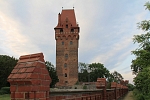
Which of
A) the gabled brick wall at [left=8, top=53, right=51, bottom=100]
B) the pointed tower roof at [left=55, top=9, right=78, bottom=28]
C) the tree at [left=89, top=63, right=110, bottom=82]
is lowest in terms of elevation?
the tree at [left=89, top=63, right=110, bottom=82]

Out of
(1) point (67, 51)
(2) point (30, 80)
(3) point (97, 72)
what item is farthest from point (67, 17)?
(2) point (30, 80)

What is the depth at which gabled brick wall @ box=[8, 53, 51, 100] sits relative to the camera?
3619mm

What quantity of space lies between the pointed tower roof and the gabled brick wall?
53.8 meters

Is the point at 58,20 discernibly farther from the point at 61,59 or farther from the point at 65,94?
the point at 65,94

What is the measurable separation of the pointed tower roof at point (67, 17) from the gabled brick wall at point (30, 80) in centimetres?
5384

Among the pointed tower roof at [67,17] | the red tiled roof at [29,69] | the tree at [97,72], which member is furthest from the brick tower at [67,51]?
the red tiled roof at [29,69]

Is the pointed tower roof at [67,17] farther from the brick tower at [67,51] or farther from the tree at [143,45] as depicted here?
the tree at [143,45]

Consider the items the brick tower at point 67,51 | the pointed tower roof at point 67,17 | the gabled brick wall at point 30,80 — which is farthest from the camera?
the pointed tower roof at point 67,17

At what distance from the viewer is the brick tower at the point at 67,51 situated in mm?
53906

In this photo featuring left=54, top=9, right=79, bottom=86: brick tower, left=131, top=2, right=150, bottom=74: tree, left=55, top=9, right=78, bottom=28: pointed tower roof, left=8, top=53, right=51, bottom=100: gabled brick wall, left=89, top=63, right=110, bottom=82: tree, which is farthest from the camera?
left=89, top=63, right=110, bottom=82: tree

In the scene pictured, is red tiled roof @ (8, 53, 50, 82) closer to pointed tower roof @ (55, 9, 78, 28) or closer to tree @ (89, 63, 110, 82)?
pointed tower roof @ (55, 9, 78, 28)

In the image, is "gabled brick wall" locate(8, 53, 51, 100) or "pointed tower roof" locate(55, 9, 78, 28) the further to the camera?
"pointed tower roof" locate(55, 9, 78, 28)

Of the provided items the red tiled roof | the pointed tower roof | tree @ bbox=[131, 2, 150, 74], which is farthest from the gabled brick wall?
the pointed tower roof

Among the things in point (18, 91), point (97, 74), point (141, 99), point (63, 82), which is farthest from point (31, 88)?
point (97, 74)
